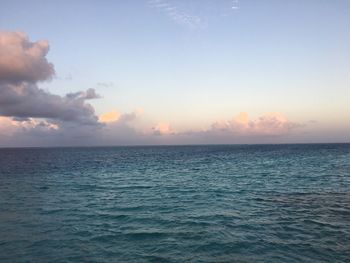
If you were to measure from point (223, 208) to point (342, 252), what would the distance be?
37.4 ft

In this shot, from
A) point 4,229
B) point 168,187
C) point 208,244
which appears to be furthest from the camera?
point 168,187

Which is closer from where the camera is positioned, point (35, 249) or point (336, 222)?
point (35, 249)

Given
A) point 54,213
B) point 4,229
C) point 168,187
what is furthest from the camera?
point 168,187

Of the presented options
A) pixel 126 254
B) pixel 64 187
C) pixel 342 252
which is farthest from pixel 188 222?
pixel 64 187

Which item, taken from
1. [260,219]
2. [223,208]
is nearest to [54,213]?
[223,208]

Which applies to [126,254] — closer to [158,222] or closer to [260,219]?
[158,222]

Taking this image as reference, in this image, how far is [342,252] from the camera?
16.3m

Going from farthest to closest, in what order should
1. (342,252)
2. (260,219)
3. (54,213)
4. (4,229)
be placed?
(54,213), (260,219), (4,229), (342,252)

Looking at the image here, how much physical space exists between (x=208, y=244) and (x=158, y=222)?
569cm

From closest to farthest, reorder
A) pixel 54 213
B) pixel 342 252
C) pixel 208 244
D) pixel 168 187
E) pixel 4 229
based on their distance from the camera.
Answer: pixel 342 252 → pixel 208 244 → pixel 4 229 → pixel 54 213 → pixel 168 187

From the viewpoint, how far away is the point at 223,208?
26688mm

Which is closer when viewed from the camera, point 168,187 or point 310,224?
point 310,224

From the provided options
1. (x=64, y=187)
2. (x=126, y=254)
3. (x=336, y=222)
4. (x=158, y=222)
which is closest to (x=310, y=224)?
(x=336, y=222)

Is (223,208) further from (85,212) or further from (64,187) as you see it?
(64,187)
